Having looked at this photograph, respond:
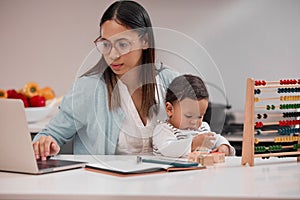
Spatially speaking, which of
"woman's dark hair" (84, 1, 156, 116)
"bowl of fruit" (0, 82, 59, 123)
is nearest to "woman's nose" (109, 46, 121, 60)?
"woman's dark hair" (84, 1, 156, 116)

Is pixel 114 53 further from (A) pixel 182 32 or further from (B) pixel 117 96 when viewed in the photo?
(A) pixel 182 32

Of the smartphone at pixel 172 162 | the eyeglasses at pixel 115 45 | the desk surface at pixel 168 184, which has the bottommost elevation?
the desk surface at pixel 168 184

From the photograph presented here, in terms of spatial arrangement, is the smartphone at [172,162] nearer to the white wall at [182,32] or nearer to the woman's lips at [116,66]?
the woman's lips at [116,66]

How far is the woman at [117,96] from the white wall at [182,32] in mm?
1432

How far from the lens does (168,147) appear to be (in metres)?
1.86

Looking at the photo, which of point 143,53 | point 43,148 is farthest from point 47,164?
point 143,53

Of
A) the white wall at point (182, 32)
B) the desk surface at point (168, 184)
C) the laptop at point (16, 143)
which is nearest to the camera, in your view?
the desk surface at point (168, 184)

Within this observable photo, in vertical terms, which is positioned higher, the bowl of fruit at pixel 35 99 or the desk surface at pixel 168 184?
the bowl of fruit at pixel 35 99

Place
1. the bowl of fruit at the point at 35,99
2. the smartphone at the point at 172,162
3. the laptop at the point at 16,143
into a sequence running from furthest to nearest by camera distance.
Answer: the bowl of fruit at the point at 35,99
the smartphone at the point at 172,162
the laptop at the point at 16,143

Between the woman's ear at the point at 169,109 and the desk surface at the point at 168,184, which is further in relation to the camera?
the woman's ear at the point at 169,109

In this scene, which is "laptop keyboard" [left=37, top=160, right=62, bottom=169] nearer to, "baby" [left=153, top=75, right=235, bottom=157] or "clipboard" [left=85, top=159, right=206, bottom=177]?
"clipboard" [left=85, top=159, right=206, bottom=177]

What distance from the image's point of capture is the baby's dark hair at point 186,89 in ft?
5.86

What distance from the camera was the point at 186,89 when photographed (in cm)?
181

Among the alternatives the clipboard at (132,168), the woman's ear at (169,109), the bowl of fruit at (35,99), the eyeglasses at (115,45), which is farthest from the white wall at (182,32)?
the clipboard at (132,168)
